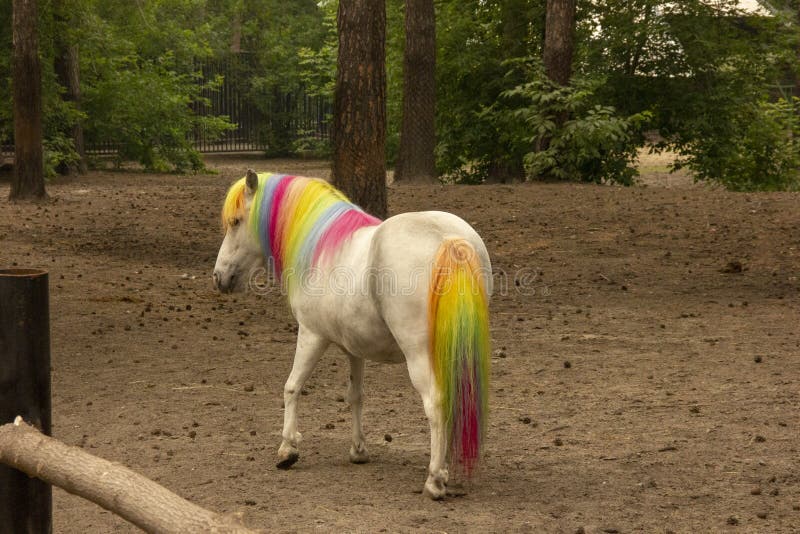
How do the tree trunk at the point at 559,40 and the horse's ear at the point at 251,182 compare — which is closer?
the horse's ear at the point at 251,182

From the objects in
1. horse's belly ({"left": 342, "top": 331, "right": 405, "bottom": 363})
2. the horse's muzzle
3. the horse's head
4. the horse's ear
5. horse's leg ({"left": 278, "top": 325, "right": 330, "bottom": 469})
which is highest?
the horse's ear

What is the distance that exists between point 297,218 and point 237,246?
1.39 ft

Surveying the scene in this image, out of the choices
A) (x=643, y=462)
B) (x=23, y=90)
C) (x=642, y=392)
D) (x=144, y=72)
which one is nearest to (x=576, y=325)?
(x=642, y=392)

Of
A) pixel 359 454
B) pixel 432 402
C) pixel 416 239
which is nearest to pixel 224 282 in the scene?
pixel 359 454

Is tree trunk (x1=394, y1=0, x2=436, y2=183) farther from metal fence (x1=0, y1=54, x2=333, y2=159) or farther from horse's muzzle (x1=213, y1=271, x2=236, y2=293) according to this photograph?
metal fence (x1=0, y1=54, x2=333, y2=159)

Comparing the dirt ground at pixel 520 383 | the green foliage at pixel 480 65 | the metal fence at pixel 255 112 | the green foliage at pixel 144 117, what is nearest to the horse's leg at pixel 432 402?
the dirt ground at pixel 520 383

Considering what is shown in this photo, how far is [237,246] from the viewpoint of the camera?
5.61 metres

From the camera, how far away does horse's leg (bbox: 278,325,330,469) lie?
5.40 metres

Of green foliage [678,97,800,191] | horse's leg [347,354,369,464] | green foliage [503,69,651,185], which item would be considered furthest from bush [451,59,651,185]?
horse's leg [347,354,369,464]

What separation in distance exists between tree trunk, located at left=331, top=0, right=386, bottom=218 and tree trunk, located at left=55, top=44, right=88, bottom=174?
11446 millimetres

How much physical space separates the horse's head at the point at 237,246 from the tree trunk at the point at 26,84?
10.3m

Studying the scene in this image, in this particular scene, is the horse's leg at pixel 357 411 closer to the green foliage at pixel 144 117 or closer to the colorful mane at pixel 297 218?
the colorful mane at pixel 297 218

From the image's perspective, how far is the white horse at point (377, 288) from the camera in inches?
186

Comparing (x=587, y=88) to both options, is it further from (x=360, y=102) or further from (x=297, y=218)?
(x=297, y=218)
